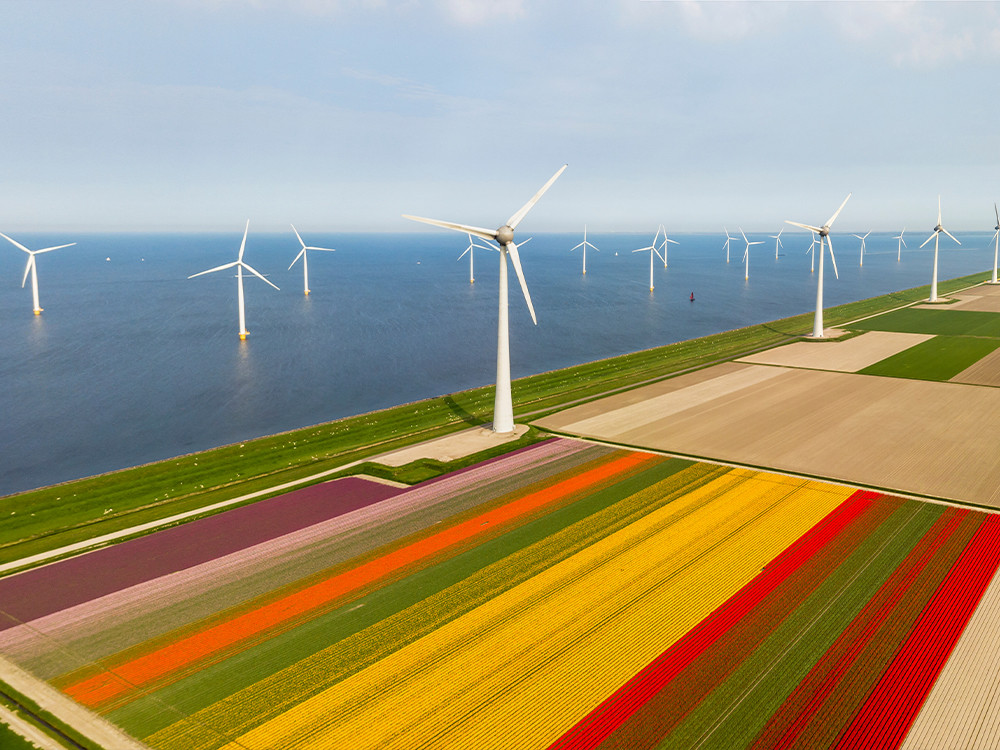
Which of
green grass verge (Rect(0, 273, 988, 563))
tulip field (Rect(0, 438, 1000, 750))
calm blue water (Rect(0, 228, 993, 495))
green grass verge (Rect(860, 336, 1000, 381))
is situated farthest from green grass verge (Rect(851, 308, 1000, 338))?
tulip field (Rect(0, 438, 1000, 750))

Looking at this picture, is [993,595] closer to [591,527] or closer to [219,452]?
[591,527]

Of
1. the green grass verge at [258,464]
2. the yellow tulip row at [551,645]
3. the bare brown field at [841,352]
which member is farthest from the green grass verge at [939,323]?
the yellow tulip row at [551,645]

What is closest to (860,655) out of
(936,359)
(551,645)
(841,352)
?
(551,645)

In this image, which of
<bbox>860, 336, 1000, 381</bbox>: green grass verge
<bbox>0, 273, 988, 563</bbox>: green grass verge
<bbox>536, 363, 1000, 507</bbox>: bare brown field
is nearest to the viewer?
<bbox>0, 273, 988, 563</bbox>: green grass verge

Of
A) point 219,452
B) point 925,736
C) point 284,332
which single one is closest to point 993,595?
point 925,736

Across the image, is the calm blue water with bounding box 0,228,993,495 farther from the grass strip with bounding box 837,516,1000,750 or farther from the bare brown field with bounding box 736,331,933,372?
the grass strip with bounding box 837,516,1000,750

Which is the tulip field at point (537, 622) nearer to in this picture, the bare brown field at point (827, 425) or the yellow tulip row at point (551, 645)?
the yellow tulip row at point (551, 645)
